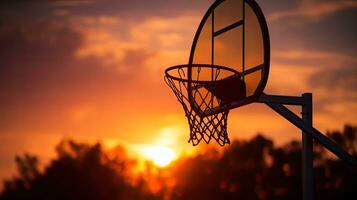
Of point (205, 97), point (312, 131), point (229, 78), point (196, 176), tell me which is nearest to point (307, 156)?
point (312, 131)

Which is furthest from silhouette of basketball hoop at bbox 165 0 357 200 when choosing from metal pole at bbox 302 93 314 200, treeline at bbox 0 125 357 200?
treeline at bbox 0 125 357 200

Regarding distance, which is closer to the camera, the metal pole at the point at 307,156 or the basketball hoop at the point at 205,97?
the metal pole at the point at 307,156

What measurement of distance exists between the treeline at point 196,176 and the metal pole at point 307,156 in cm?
1903

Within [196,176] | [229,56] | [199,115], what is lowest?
[199,115]

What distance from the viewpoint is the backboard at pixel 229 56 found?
23.9 ft

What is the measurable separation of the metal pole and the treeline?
62.4 ft

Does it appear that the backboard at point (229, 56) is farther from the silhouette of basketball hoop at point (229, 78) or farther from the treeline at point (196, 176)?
the treeline at point (196, 176)

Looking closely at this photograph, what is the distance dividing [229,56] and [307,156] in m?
1.62

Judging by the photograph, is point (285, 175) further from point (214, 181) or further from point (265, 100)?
point (265, 100)

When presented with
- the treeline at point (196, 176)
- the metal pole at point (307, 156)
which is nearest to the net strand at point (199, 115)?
the metal pole at point (307, 156)

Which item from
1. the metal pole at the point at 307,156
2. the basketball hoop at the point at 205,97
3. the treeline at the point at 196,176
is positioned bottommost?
the metal pole at the point at 307,156

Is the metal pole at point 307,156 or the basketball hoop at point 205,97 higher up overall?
the basketball hoop at point 205,97

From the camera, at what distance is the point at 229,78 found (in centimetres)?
777

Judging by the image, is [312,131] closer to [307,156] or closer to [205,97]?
[307,156]
